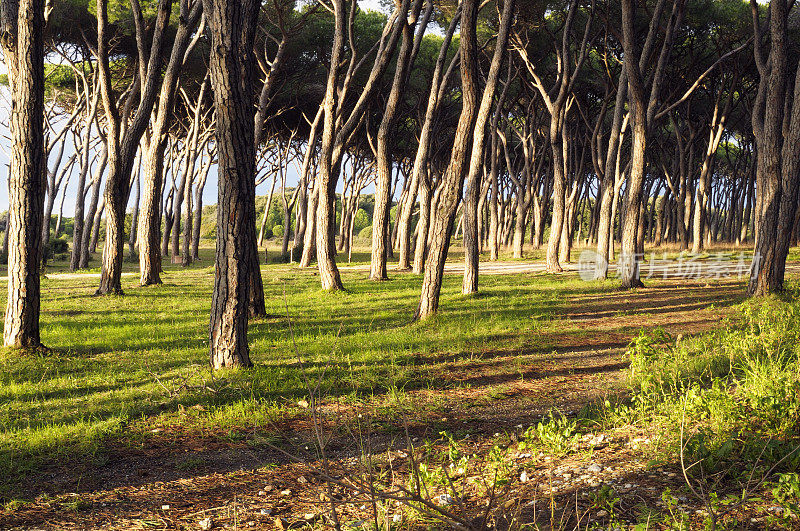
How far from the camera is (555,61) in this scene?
22188 millimetres

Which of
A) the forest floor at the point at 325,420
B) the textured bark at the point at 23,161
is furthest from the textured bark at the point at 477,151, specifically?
the textured bark at the point at 23,161

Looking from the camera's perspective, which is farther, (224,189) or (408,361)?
(408,361)

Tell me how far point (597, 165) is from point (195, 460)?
21518mm

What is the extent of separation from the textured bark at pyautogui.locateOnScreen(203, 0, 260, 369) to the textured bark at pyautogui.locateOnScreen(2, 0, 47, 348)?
2436 millimetres

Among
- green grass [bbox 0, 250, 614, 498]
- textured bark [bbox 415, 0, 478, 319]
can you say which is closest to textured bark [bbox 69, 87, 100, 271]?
green grass [bbox 0, 250, 614, 498]

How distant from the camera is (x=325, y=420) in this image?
15.7 feet

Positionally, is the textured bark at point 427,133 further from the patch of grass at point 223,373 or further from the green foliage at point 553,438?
the green foliage at point 553,438

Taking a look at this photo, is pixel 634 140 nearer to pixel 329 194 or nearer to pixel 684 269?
pixel 684 269

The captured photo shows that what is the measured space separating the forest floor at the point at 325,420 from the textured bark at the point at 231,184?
0.43m

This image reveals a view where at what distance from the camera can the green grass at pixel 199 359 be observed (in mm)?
4859

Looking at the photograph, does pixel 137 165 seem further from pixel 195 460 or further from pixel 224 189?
pixel 195 460

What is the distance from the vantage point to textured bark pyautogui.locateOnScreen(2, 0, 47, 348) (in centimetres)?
691

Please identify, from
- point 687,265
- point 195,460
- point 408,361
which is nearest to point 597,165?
point 687,265

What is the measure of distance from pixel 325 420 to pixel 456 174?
5.54m
